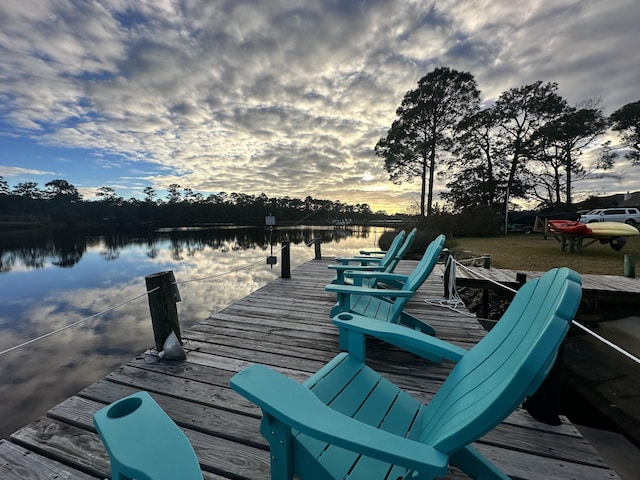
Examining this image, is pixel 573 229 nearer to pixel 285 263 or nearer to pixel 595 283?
pixel 595 283

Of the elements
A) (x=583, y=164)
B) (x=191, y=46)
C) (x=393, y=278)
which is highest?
(x=191, y=46)

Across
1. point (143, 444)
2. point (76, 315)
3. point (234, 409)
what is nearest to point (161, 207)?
point (76, 315)

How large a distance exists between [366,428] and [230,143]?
15.9 m

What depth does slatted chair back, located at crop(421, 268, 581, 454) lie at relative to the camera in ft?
2.17

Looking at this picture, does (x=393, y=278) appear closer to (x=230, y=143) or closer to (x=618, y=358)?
(x=618, y=358)

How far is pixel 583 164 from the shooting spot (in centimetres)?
2141

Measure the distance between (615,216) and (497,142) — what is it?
9.16m

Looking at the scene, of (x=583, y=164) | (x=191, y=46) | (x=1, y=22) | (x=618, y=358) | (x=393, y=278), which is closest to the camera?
(x=393, y=278)

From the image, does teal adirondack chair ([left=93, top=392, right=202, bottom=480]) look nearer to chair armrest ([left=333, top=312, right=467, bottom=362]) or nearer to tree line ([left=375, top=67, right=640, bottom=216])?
chair armrest ([left=333, top=312, right=467, bottom=362])

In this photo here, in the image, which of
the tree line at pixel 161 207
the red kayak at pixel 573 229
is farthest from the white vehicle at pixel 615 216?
the tree line at pixel 161 207

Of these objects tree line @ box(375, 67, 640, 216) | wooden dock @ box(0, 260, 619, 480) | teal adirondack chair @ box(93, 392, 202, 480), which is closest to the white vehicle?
tree line @ box(375, 67, 640, 216)

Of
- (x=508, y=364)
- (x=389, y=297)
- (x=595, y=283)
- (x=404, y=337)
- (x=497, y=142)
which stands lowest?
(x=595, y=283)

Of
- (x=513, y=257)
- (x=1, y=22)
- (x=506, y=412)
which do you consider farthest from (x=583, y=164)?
(x=1, y=22)

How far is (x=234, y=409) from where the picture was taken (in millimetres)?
1833
